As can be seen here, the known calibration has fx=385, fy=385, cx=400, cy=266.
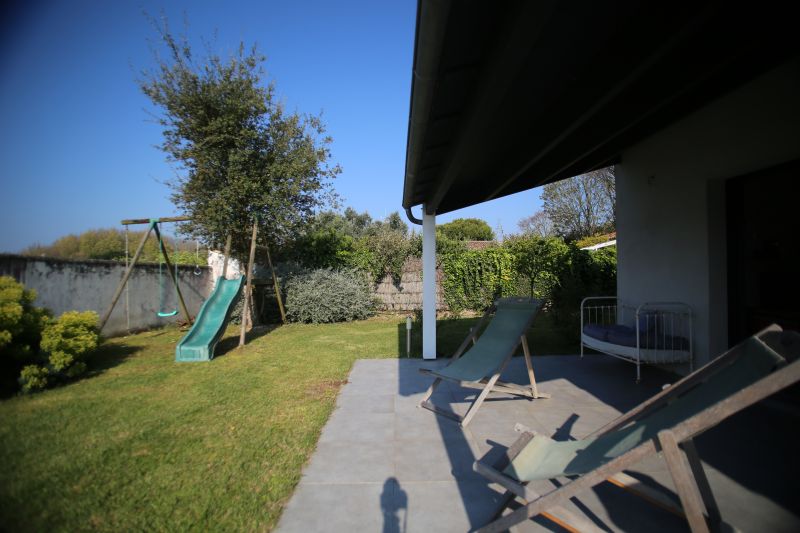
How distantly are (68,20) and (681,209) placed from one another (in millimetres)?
5817

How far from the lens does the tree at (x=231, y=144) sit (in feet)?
27.4

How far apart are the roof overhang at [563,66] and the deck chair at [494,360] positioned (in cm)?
164

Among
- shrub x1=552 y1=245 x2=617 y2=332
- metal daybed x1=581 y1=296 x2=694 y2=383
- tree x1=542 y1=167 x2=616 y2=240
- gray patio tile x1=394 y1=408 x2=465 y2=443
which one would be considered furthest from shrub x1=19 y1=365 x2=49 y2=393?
tree x1=542 y1=167 x2=616 y2=240

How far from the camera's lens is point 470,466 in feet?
8.84

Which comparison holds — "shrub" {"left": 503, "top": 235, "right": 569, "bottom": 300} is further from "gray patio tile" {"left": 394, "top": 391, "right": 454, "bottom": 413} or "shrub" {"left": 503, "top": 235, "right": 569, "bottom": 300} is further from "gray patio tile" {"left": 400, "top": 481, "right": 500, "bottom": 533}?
"gray patio tile" {"left": 400, "top": 481, "right": 500, "bottom": 533}

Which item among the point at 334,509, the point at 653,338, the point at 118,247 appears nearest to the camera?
the point at 334,509

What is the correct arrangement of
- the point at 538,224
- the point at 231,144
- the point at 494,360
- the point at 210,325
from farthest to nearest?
the point at 538,224
the point at 231,144
the point at 210,325
the point at 494,360

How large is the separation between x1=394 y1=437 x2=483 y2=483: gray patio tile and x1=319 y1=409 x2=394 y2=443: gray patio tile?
0.93ft

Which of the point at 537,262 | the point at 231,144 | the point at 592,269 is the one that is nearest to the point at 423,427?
the point at 231,144

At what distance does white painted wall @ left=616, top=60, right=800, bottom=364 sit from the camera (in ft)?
11.8

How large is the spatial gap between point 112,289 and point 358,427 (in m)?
7.89

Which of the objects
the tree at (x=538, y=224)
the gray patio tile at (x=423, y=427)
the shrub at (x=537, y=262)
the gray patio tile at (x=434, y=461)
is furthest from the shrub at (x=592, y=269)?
the tree at (x=538, y=224)

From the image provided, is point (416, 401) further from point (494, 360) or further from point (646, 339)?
point (646, 339)

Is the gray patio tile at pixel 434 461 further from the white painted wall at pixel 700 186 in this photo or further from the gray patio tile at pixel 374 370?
the white painted wall at pixel 700 186
